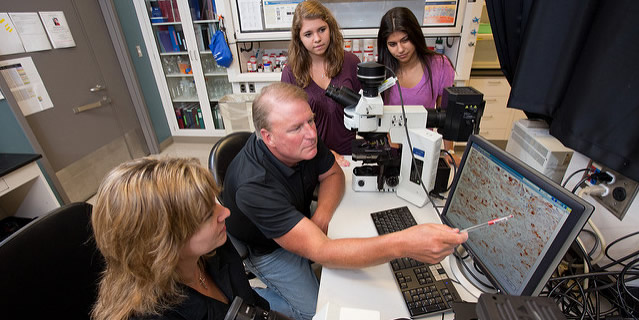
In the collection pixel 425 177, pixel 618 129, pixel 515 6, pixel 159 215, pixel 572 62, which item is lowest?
pixel 425 177

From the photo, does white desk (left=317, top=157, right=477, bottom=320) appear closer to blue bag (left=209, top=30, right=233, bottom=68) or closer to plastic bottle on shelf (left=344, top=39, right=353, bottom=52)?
plastic bottle on shelf (left=344, top=39, right=353, bottom=52)

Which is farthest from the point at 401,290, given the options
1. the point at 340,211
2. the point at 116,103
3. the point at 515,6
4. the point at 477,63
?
the point at 116,103

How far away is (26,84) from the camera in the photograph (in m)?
2.27

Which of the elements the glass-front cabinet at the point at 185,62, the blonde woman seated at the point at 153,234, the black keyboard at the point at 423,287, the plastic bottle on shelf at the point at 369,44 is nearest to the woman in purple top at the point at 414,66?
the black keyboard at the point at 423,287

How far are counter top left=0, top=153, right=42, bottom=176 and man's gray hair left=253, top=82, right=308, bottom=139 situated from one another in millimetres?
1869

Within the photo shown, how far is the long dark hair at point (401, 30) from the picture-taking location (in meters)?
1.64

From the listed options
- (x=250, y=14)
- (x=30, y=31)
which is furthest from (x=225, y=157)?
(x=30, y=31)

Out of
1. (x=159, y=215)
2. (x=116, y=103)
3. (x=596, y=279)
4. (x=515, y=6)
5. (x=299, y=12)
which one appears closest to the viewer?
(x=159, y=215)

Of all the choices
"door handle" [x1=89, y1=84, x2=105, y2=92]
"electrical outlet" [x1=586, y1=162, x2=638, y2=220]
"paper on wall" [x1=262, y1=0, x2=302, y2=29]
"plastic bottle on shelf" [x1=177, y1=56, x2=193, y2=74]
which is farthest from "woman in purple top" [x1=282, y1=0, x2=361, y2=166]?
"plastic bottle on shelf" [x1=177, y1=56, x2=193, y2=74]

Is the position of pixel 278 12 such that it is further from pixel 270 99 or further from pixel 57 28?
pixel 270 99

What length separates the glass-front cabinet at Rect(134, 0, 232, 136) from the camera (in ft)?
10.8

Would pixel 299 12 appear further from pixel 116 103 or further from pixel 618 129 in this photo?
pixel 116 103

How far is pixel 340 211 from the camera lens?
127cm

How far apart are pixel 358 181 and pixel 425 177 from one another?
300 mm
